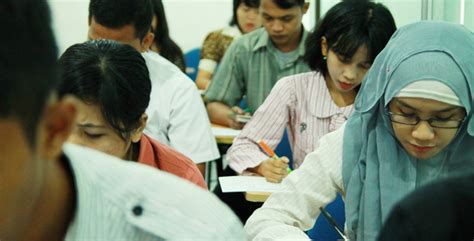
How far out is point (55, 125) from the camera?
0.74 metres

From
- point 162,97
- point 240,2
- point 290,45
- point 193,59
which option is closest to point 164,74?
point 162,97

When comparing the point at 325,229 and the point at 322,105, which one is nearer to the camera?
the point at 325,229

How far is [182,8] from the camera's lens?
21.4ft

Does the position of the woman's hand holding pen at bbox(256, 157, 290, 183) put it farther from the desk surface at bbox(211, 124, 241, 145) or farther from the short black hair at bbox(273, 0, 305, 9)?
the short black hair at bbox(273, 0, 305, 9)

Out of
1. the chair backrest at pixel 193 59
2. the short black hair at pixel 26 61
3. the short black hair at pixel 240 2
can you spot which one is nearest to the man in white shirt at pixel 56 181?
the short black hair at pixel 26 61

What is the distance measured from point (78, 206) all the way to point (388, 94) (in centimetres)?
108

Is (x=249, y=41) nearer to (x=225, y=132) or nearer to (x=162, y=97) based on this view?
(x=225, y=132)

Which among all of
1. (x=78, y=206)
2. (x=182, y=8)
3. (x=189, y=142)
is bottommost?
(x=182, y=8)

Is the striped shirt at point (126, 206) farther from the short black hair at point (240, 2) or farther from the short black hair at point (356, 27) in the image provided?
the short black hair at point (240, 2)

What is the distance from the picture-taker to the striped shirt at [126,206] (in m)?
0.80

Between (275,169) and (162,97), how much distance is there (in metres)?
0.48

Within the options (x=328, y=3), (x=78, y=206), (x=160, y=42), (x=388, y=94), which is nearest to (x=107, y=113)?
(x=388, y=94)

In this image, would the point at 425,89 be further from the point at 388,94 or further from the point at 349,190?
the point at 349,190

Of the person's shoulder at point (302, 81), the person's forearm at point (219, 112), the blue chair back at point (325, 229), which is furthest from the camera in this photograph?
the person's forearm at point (219, 112)
